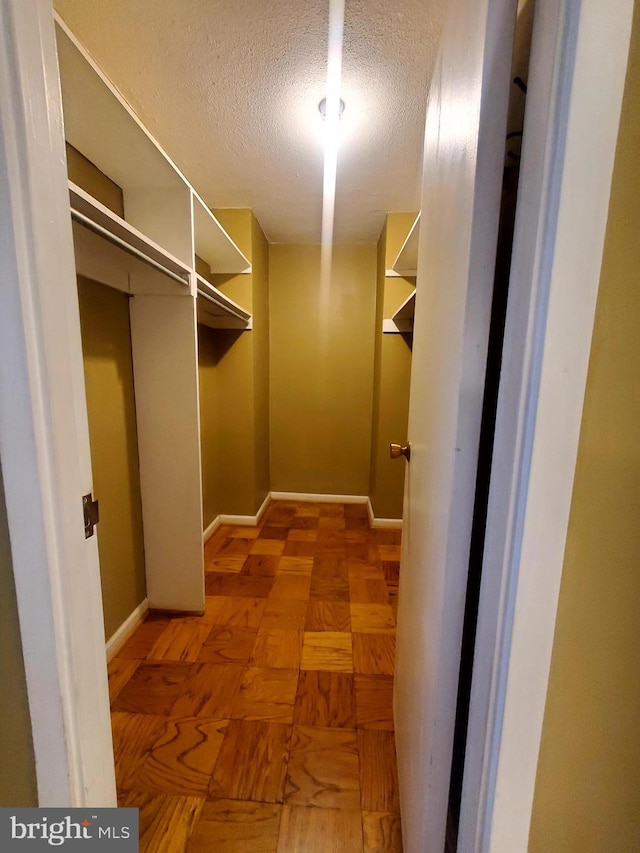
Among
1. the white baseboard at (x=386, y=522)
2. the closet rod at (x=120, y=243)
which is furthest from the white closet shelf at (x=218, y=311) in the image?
the white baseboard at (x=386, y=522)

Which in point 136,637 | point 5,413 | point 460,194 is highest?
point 460,194

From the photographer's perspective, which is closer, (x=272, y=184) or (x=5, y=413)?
(x=5, y=413)

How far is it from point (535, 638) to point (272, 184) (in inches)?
97.4

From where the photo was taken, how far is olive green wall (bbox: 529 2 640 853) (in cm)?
41

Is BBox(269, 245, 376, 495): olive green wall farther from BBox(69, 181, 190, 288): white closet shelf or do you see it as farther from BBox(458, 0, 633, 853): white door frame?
BBox(458, 0, 633, 853): white door frame

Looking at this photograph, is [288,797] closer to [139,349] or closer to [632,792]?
[632,792]

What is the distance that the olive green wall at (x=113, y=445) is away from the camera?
1.35m

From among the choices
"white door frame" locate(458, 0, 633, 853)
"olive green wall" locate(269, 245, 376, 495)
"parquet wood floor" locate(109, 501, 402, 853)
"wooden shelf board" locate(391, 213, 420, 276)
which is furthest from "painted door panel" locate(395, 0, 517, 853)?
"olive green wall" locate(269, 245, 376, 495)

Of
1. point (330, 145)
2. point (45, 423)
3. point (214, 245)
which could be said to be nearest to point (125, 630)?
point (45, 423)

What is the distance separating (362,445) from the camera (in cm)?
316

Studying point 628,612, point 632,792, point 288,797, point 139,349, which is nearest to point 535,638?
point 628,612

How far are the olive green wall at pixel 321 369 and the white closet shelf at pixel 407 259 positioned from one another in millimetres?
544

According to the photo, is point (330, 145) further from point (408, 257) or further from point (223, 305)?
point (223, 305)

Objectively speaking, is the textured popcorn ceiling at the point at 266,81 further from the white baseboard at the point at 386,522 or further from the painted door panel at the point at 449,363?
the white baseboard at the point at 386,522
